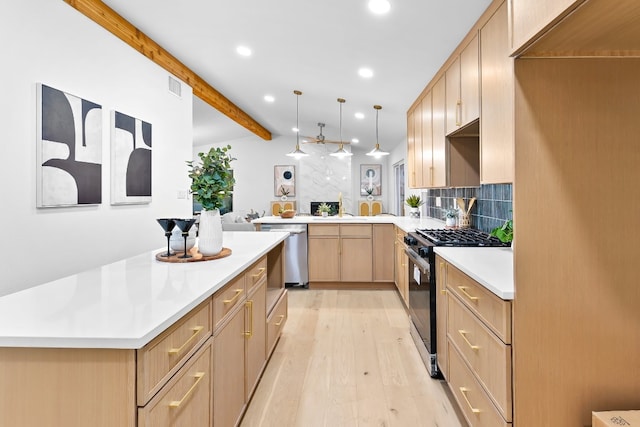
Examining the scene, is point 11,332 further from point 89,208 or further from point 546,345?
point 89,208

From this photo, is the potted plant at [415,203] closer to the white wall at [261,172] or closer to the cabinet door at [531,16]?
the cabinet door at [531,16]

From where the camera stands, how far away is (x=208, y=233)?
192cm

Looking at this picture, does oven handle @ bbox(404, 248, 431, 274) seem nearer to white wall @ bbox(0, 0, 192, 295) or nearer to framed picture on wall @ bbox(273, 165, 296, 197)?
white wall @ bbox(0, 0, 192, 295)

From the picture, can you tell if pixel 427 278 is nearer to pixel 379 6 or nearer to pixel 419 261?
pixel 419 261

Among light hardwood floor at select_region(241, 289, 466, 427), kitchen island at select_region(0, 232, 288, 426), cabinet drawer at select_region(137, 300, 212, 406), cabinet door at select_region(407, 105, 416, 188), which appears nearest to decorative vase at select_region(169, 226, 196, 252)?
kitchen island at select_region(0, 232, 288, 426)

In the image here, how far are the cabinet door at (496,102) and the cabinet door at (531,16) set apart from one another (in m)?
0.60

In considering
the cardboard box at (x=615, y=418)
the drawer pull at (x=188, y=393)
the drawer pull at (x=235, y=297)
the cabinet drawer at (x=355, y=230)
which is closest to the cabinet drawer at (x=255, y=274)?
the drawer pull at (x=235, y=297)

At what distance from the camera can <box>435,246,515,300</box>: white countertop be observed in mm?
1373

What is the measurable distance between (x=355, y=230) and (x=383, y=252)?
0.44 metres

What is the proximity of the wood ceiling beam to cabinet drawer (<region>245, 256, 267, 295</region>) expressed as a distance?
215 cm

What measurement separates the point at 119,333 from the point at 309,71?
11.8ft

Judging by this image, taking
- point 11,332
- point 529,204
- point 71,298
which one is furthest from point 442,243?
point 11,332

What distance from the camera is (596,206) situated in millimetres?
1306

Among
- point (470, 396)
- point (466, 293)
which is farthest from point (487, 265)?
point (470, 396)
